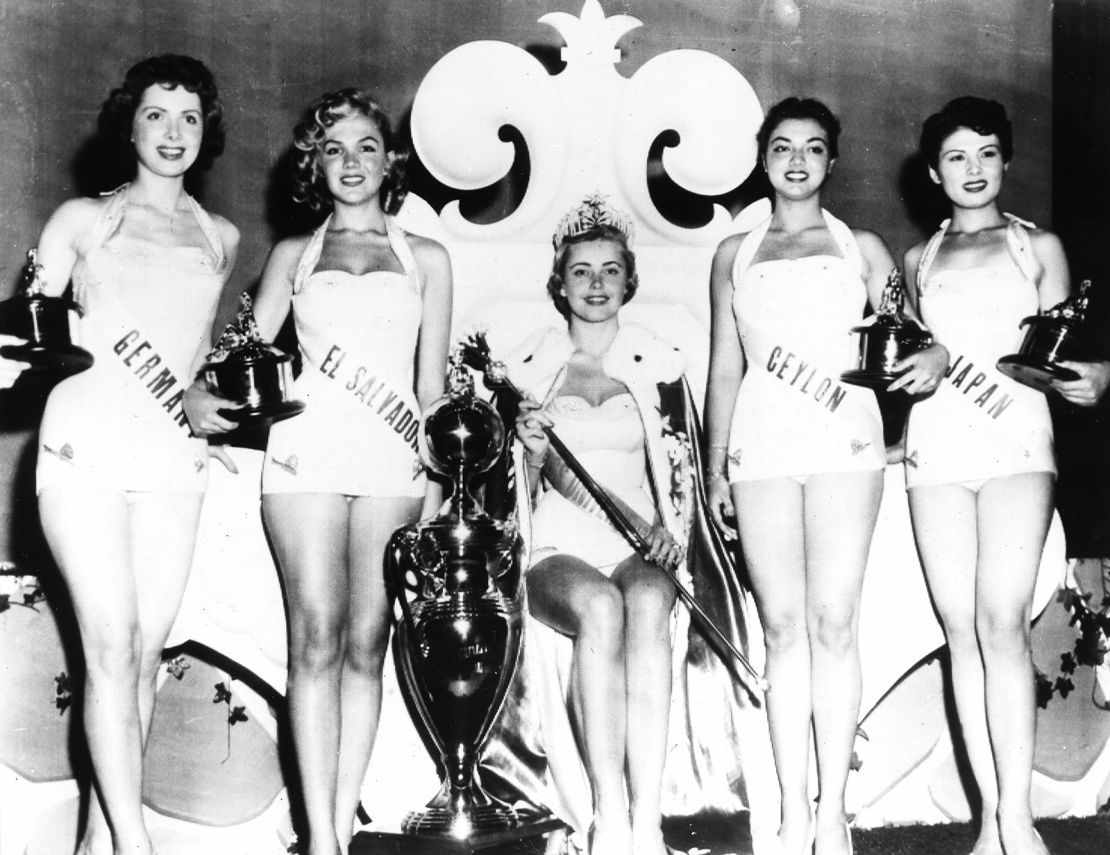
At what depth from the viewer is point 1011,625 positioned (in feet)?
9.66

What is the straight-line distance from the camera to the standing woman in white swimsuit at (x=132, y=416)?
2680 mm

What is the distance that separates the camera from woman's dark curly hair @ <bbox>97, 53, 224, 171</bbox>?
284 centimetres

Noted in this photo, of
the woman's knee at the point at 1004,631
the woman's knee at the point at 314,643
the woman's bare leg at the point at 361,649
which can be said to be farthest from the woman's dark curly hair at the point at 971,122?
the woman's knee at the point at 314,643

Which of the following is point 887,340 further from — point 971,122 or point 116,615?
point 116,615

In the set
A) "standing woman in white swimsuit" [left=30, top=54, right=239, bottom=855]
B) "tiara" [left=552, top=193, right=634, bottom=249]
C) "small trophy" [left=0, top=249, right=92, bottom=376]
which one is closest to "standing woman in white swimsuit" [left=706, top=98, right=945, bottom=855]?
"tiara" [left=552, top=193, right=634, bottom=249]

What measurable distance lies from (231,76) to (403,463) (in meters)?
1.10

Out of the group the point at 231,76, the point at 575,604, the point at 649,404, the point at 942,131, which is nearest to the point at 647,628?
the point at 575,604

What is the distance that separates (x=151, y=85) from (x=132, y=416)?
79 cm

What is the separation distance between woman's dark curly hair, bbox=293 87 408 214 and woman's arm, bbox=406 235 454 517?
213 millimetres

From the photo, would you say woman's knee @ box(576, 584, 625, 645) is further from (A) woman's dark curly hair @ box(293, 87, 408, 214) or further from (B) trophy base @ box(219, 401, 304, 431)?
(A) woman's dark curly hair @ box(293, 87, 408, 214)

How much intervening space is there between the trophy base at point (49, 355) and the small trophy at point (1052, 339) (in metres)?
2.15

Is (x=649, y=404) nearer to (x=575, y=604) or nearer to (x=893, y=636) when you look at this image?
(x=575, y=604)

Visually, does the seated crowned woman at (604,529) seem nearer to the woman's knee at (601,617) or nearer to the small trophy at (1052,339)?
the woman's knee at (601,617)

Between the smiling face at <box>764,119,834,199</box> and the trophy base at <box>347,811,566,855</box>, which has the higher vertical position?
the smiling face at <box>764,119,834,199</box>
